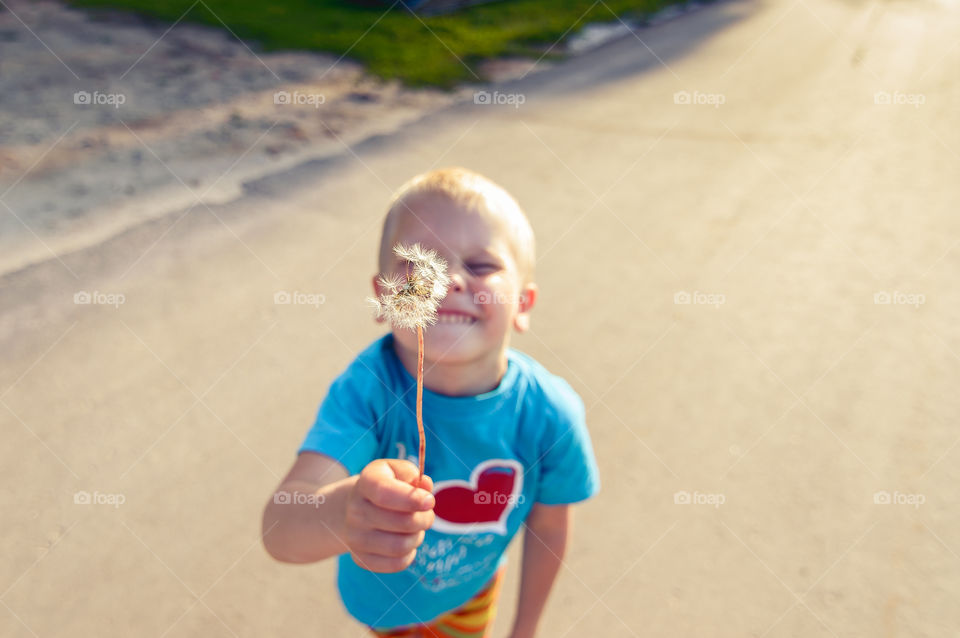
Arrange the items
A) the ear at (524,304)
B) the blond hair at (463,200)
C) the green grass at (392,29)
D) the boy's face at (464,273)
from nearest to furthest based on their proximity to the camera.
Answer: the boy's face at (464,273) → the blond hair at (463,200) → the ear at (524,304) → the green grass at (392,29)

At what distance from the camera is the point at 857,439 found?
3.40 metres

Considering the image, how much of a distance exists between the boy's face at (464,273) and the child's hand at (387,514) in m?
0.40

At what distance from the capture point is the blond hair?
1724 mm

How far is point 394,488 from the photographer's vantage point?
4.05 feet

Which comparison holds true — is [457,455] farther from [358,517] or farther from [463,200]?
[463,200]

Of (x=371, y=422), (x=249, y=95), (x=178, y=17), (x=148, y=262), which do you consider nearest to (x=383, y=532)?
(x=371, y=422)

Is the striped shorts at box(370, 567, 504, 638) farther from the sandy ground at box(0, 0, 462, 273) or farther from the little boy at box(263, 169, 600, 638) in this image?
the sandy ground at box(0, 0, 462, 273)

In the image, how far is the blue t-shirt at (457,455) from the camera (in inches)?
68.4

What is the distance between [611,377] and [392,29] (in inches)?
220

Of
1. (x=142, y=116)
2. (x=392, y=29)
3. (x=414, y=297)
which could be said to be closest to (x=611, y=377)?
(x=414, y=297)

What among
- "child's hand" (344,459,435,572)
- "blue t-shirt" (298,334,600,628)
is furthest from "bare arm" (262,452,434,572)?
"blue t-shirt" (298,334,600,628)

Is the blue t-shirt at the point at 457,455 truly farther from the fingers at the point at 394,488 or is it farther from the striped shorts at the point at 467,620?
the fingers at the point at 394,488

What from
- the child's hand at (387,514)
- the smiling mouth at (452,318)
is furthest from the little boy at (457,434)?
the child's hand at (387,514)

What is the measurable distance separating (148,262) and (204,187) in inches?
36.6
